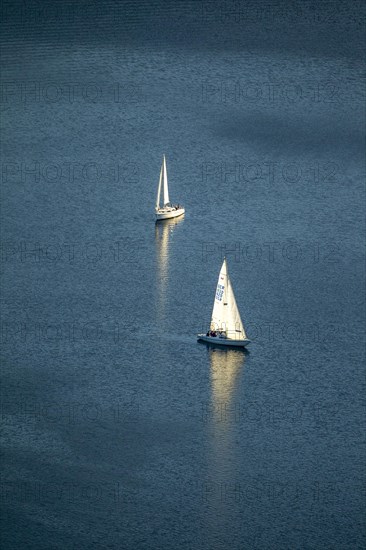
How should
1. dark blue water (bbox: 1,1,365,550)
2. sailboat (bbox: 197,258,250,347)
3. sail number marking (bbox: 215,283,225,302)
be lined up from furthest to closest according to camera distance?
sail number marking (bbox: 215,283,225,302)
sailboat (bbox: 197,258,250,347)
dark blue water (bbox: 1,1,365,550)

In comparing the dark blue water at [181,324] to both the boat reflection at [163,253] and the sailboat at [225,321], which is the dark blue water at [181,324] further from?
the sailboat at [225,321]

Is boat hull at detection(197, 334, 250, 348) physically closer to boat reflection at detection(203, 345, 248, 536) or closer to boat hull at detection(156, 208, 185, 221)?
boat reflection at detection(203, 345, 248, 536)

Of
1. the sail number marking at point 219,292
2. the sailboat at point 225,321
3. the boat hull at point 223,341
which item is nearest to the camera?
the boat hull at point 223,341

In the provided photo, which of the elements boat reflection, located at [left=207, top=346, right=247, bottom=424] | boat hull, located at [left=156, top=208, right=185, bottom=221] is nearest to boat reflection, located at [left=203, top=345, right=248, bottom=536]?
boat reflection, located at [left=207, top=346, right=247, bottom=424]

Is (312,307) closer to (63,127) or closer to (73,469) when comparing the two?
(73,469)

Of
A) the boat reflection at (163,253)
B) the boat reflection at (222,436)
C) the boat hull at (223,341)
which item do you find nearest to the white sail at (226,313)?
the boat hull at (223,341)

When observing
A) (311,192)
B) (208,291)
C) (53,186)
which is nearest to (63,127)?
(53,186)
